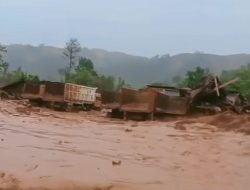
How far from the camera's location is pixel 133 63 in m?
137

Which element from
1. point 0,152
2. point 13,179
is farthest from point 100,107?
point 13,179

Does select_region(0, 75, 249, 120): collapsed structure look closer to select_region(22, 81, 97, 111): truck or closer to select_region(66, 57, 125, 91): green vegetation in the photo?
select_region(22, 81, 97, 111): truck

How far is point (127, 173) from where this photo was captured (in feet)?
21.2

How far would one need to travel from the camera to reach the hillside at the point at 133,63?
11844 cm

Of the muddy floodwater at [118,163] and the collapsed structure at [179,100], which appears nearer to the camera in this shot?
the muddy floodwater at [118,163]

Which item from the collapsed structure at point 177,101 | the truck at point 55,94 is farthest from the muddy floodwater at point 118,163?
the truck at point 55,94

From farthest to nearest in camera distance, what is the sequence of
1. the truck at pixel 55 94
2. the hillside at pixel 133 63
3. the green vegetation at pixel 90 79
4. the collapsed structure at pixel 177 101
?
the hillside at pixel 133 63 → the green vegetation at pixel 90 79 → the truck at pixel 55 94 → the collapsed structure at pixel 177 101

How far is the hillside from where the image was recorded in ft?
389

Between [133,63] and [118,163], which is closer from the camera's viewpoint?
[118,163]

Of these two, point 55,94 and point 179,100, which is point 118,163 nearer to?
point 179,100

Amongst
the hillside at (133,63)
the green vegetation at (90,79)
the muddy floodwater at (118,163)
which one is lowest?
the muddy floodwater at (118,163)

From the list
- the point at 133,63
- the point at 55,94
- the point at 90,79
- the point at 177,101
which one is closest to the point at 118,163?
the point at 177,101

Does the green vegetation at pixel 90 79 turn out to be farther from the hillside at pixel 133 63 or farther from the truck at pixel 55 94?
the hillside at pixel 133 63

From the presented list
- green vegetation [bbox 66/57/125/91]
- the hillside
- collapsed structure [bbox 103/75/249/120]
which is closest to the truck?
collapsed structure [bbox 103/75/249/120]
